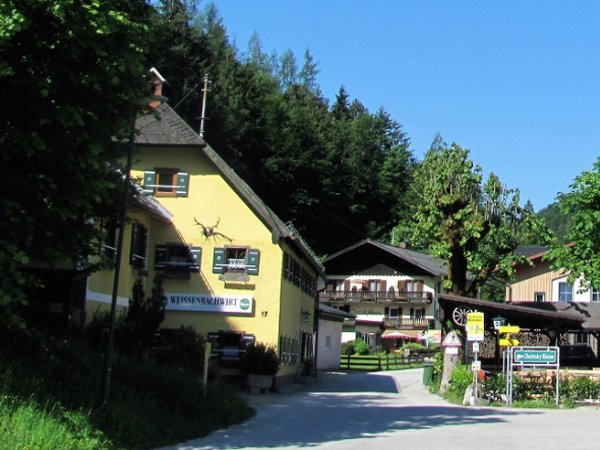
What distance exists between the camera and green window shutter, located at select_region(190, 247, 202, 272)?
32469mm

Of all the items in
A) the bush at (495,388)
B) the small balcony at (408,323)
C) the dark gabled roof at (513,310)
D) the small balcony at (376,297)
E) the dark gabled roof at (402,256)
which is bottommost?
the bush at (495,388)

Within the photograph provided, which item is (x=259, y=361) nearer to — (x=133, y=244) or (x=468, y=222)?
(x=133, y=244)

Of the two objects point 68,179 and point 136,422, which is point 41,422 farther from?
point 68,179

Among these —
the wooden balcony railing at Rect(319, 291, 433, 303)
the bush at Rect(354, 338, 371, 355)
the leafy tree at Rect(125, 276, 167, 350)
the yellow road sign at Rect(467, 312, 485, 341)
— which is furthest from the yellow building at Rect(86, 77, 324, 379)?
the wooden balcony railing at Rect(319, 291, 433, 303)

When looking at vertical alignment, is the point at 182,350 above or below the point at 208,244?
below

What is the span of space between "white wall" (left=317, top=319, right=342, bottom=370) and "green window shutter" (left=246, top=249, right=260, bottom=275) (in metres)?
19.0

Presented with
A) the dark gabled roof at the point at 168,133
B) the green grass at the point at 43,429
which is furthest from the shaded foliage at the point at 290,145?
the green grass at the point at 43,429

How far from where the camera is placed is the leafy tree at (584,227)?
31.4 m

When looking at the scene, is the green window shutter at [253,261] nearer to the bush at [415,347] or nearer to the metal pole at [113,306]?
the metal pole at [113,306]

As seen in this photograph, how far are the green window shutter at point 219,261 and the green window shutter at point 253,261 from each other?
916 millimetres

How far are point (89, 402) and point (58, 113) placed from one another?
4911 mm

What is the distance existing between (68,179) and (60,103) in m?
1.25

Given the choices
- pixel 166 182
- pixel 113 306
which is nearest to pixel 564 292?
pixel 166 182

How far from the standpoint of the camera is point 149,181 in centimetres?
3294
